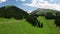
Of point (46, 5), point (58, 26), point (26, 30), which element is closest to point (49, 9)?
point (46, 5)

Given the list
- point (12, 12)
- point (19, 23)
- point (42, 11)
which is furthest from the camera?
point (42, 11)

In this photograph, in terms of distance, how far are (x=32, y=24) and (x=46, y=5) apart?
1.09 m

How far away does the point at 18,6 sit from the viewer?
27.9 ft

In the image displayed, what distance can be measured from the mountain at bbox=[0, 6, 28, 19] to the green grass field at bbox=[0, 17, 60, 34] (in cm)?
18

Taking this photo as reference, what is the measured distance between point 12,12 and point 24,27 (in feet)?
2.73

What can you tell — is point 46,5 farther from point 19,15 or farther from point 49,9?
point 19,15

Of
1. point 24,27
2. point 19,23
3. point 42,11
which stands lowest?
point 24,27

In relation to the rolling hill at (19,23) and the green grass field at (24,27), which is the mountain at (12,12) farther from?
the green grass field at (24,27)

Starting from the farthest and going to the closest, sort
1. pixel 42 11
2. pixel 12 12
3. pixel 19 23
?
pixel 42 11 < pixel 19 23 < pixel 12 12

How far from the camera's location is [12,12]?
8.30 meters

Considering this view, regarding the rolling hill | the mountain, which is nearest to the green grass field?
the rolling hill

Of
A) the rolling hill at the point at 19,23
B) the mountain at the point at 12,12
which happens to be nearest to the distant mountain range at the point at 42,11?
the rolling hill at the point at 19,23

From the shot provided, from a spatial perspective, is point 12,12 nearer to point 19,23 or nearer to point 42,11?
point 19,23

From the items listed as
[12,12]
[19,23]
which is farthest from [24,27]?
[12,12]
